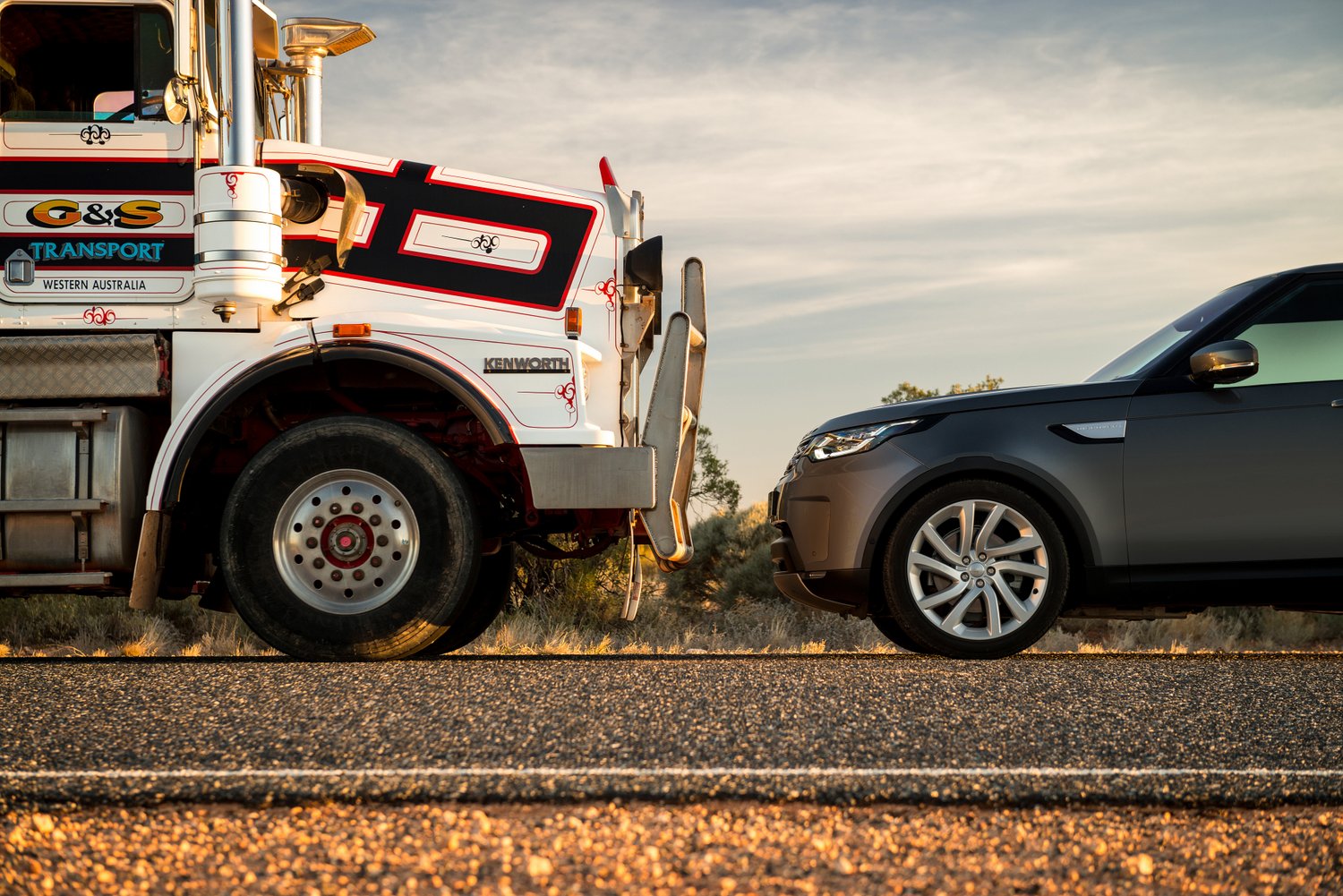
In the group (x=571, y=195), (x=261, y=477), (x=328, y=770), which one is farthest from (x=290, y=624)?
(x=328, y=770)

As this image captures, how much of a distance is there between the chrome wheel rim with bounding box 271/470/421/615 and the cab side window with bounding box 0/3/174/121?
2.19 m

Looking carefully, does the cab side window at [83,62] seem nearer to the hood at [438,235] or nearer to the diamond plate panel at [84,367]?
the hood at [438,235]

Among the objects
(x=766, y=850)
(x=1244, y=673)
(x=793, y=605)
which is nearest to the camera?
(x=766, y=850)

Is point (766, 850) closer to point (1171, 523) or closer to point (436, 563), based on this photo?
point (436, 563)

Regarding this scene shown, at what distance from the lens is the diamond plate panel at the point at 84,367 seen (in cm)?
660

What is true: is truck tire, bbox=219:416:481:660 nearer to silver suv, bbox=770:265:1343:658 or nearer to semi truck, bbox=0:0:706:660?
semi truck, bbox=0:0:706:660

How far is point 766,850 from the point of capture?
281 cm

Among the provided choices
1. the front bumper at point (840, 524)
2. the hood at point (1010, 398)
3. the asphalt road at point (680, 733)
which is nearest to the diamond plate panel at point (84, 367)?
the asphalt road at point (680, 733)

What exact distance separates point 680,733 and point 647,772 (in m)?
0.60

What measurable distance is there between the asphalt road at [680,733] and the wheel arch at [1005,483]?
32.5 inches

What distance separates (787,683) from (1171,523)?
8.32ft

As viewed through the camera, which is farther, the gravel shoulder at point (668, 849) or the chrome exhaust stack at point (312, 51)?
the chrome exhaust stack at point (312, 51)

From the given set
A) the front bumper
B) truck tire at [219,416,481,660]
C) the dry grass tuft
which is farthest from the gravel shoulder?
the dry grass tuft

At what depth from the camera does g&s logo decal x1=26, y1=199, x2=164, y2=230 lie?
6715 millimetres
